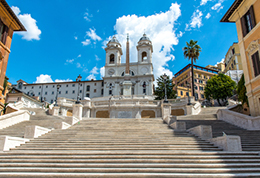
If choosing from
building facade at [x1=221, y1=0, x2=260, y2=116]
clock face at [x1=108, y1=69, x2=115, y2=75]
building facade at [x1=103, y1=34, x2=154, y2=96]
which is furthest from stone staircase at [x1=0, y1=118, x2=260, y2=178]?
clock face at [x1=108, y1=69, x2=115, y2=75]

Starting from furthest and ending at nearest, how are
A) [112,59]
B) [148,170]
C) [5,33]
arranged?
1. [112,59]
2. [5,33]
3. [148,170]

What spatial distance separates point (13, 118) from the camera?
1959 centimetres

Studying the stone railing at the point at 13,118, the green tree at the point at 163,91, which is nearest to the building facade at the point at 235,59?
the green tree at the point at 163,91

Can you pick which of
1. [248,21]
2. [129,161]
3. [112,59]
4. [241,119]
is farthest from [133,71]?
[129,161]

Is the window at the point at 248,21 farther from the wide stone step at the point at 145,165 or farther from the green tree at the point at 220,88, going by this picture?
the green tree at the point at 220,88

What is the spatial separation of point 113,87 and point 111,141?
62.4 meters

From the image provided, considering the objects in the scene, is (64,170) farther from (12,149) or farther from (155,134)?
(155,134)

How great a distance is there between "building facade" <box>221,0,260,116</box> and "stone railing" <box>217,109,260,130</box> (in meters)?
2.26

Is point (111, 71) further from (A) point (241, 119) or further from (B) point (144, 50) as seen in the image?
(A) point (241, 119)

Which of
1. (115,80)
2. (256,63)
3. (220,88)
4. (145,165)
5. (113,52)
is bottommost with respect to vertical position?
(145,165)

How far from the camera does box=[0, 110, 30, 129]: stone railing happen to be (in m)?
18.3

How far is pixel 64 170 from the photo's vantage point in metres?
8.35

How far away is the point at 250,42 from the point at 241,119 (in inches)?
317

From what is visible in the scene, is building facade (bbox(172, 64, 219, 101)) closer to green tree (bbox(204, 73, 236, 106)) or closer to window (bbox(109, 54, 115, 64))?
green tree (bbox(204, 73, 236, 106))
